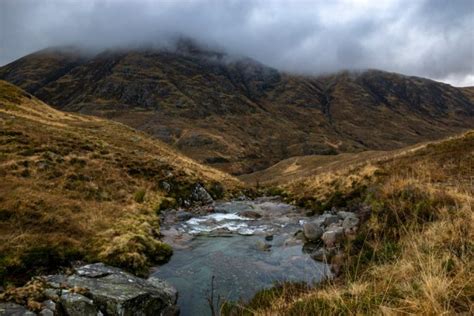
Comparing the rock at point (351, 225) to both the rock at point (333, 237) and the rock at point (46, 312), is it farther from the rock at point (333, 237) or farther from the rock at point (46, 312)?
the rock at point (46, 312)

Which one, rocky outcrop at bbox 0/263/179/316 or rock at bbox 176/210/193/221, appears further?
rock at bbox 176/210/193/221

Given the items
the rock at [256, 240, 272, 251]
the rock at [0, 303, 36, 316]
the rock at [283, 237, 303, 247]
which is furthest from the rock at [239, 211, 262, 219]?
the rock at [0, 303, 36, 316]

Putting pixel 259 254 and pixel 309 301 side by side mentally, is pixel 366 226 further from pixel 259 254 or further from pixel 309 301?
pixel 309 301

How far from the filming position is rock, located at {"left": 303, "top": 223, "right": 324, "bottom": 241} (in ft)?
50.6

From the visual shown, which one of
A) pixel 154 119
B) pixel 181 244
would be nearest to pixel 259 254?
pixel 181 244

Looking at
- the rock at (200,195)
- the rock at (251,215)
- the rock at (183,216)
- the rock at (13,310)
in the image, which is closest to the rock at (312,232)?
the rock at (251,215)

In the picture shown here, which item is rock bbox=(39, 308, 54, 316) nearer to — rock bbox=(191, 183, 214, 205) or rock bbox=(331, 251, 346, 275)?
rock bbox=(331, 251, 346, 275)

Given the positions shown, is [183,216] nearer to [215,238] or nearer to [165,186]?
[215,238]

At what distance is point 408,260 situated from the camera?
6.31 m

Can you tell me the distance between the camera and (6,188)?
16141 mm

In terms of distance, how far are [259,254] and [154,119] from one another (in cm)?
16453

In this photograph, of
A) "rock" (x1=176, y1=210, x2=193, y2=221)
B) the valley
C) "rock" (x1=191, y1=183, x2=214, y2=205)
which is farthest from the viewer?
"rock" (x1=191, y1=183, x2=214, y2=205)

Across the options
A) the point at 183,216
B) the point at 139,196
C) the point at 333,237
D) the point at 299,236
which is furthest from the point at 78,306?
the point at 139,196

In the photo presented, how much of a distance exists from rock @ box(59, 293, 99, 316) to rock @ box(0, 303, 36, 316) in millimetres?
810
